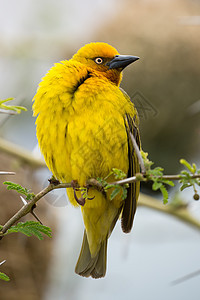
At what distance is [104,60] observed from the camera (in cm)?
252

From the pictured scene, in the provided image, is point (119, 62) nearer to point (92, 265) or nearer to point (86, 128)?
point (86, 128)

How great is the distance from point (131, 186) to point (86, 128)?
39 cm

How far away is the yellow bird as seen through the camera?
6.91 feet

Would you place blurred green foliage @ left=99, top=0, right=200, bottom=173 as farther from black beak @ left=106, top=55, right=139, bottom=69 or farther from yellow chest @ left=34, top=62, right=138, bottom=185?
yellow chest @ left=34, top=62, right=138, bottom=185

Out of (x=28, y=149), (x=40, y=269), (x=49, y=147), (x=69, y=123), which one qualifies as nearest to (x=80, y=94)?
(x=69, y=123)

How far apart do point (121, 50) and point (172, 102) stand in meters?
0.80

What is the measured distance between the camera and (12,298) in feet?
12.7

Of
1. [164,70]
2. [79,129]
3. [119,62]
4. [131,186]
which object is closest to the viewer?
[79,129]

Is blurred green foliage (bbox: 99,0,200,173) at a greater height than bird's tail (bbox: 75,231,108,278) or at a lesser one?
greater

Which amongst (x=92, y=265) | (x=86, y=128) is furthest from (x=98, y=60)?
(x=92, y=265)

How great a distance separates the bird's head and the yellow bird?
8 cm

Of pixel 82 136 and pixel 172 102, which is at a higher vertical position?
pixel 82 136

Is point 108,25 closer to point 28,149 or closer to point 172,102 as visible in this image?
point 172,102

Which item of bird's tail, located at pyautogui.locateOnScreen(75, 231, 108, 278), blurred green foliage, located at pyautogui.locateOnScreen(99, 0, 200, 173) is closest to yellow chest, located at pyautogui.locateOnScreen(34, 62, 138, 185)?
bird's tail, located at pyautogui.locateOnScreen(75, 231, 108, 278)
